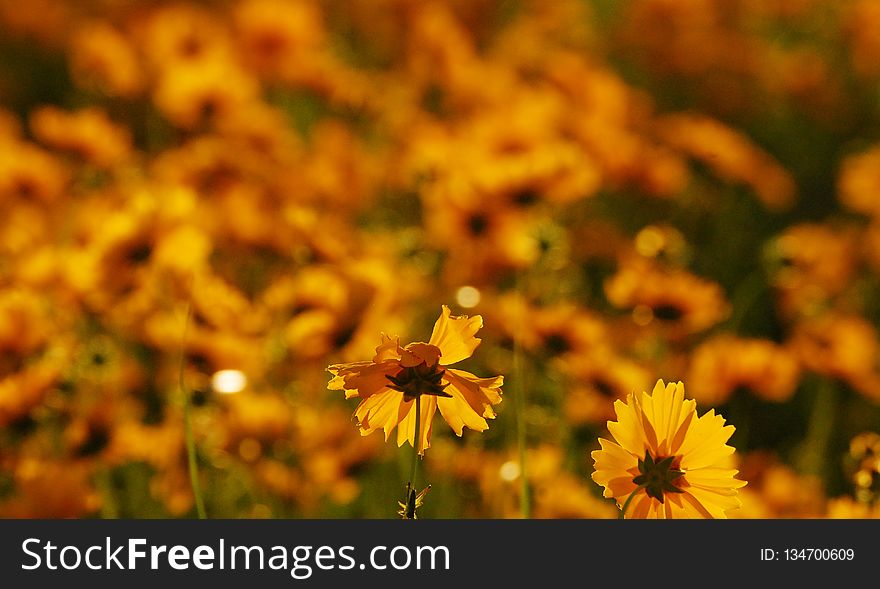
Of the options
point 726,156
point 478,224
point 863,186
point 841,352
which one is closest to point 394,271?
point 478,224

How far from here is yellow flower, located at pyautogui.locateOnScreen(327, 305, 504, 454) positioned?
0.60 meters

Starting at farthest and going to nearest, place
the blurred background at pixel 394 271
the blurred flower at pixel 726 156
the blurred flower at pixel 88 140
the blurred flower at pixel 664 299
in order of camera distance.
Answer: the blurred flower at pixel 726 156
the blurred flower at pixel 88 140
the blurred flower at pixel 664 299
the blurred background at pixel 394 271

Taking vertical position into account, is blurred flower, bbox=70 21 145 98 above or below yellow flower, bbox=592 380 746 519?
above

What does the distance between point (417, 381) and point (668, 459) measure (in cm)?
15

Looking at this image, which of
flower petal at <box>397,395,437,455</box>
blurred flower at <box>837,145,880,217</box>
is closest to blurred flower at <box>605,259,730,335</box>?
flower petal at <box>397,395,437,455</box>

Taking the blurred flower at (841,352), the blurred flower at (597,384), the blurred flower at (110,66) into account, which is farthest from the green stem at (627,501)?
the blurred flower at (110,66)

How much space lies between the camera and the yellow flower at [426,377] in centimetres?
60

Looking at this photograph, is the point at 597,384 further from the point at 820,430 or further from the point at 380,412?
the point at 380,412

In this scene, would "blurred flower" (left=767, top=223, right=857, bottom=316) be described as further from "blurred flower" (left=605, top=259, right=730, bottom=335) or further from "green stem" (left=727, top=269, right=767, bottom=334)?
"blurred flower" (left=605, top=259, right=730, bottom=335)

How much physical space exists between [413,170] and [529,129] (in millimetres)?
223

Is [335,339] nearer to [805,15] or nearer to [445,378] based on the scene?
[445,378]

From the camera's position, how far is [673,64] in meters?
2.80

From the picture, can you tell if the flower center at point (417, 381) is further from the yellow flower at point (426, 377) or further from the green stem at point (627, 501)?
the green stem at point (627, 501)

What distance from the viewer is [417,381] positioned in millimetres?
609
